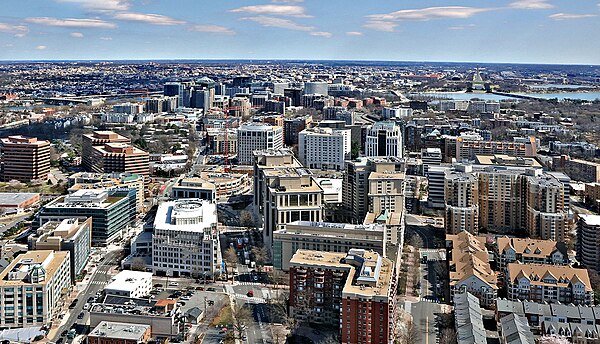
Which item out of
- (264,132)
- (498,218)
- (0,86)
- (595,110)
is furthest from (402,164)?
(0,86)

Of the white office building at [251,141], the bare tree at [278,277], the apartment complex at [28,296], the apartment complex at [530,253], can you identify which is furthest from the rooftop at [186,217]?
the white office building at [251,141]

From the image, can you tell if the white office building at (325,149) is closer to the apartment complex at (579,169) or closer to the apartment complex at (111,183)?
the apartment complex at (579,169)

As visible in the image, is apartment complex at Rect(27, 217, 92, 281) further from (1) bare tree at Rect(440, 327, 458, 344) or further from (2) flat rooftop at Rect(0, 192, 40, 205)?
(1) bare tree at Rect(440, 327, 458, 344)

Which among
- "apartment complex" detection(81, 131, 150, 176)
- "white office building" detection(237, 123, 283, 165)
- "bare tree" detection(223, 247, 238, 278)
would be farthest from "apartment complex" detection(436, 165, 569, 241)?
"apartment complex" detection(81, 131, 150, 176)

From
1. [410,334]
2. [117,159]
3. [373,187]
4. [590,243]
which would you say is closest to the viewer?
[410,334]

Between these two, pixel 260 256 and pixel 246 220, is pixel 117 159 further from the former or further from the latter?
pixel 260 256

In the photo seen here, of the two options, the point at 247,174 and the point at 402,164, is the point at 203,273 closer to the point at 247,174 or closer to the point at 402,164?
the point at 402,164

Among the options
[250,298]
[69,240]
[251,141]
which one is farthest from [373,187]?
[251,141]
